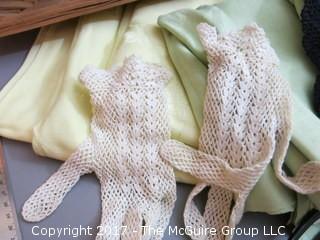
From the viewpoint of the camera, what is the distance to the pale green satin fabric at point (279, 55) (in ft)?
1.89

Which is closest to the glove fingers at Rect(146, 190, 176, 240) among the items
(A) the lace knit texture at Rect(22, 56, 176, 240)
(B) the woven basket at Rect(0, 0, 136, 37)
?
(A) the lace knit texture at Rect(22, 56, 176, 240)

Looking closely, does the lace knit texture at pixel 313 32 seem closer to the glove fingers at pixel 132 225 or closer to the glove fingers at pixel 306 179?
the glove fingers at pixel 306 179

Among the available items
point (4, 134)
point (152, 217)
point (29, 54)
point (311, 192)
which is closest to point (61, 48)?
point (29, 54)

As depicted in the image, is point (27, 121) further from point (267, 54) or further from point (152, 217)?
point (267, 54)

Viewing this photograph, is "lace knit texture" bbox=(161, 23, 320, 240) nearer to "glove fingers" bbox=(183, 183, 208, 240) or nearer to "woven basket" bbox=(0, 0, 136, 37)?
"glove fingers" bbox=(183, 183, 208, 240)

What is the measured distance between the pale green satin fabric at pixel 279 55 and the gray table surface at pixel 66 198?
4 cm

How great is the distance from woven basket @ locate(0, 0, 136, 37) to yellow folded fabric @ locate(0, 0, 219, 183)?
0.12 ft

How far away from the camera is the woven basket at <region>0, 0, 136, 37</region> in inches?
26.6

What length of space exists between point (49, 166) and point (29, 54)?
18 cm

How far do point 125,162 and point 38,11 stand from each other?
0.77ft

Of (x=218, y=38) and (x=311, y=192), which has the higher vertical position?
(x=218, y=38)

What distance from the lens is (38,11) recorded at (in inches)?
26.8

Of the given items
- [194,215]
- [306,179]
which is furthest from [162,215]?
[306,179]

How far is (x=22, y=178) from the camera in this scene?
636 mm
